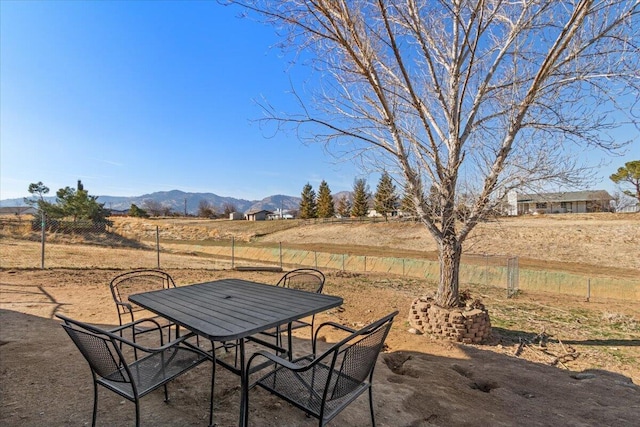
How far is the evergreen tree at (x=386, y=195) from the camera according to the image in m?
5.37

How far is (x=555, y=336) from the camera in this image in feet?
16.6

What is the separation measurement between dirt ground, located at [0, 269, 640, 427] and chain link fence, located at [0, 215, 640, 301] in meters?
3.21

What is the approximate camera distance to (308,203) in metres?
47.6

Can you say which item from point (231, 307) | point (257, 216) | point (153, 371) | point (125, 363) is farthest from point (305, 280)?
point (257, 216)

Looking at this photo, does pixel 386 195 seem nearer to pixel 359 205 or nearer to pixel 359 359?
pixel 359 359

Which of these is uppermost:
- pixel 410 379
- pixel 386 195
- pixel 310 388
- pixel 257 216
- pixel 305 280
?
pixel 386 195

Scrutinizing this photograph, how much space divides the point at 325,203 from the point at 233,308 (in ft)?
142

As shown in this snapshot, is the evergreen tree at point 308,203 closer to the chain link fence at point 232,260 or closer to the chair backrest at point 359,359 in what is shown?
the chain link fence at point 232,260

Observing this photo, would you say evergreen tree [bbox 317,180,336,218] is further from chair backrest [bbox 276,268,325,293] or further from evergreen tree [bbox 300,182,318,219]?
chair backrest [bbox 276,268,325,293]

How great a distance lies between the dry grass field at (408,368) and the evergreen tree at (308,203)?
3821 cm

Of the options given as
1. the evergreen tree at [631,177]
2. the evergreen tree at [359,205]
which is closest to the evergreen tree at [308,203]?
the evergreen tree at [359,205]

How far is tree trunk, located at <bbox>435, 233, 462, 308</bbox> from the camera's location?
16.3ft

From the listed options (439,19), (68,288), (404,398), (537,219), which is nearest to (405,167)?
(439,19)

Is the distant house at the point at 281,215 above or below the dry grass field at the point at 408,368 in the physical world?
above
